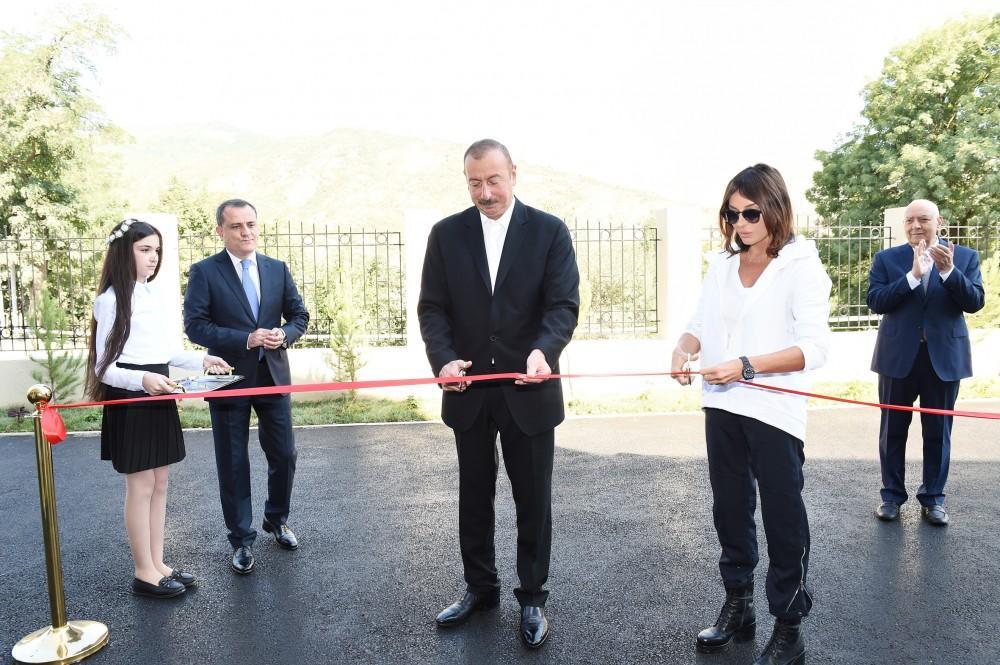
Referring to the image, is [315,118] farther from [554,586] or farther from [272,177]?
[554,586]

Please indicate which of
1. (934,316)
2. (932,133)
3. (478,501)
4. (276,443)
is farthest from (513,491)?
(932,133)

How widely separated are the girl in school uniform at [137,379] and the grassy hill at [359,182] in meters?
73.4

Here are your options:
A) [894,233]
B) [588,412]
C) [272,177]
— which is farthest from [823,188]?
[272,177]

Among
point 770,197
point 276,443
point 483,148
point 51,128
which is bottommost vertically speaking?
point 276,443

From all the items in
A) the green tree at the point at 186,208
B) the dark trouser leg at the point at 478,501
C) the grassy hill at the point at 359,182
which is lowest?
the dark trouser leg at the point at 478,501

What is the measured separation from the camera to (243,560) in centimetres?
465

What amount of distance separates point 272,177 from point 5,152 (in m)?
82.4

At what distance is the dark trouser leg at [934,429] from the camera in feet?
17.4

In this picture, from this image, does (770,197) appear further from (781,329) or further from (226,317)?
(226,317)

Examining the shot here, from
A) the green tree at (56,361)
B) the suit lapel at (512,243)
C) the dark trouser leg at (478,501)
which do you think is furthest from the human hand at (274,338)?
the green tree at (56,361)

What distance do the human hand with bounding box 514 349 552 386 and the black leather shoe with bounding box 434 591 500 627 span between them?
1247 mm

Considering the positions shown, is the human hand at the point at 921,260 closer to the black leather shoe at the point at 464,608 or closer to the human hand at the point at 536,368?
the human hand at the point at 536,368

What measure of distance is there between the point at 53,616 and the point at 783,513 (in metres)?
3.48

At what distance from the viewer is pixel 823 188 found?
3238 cm
